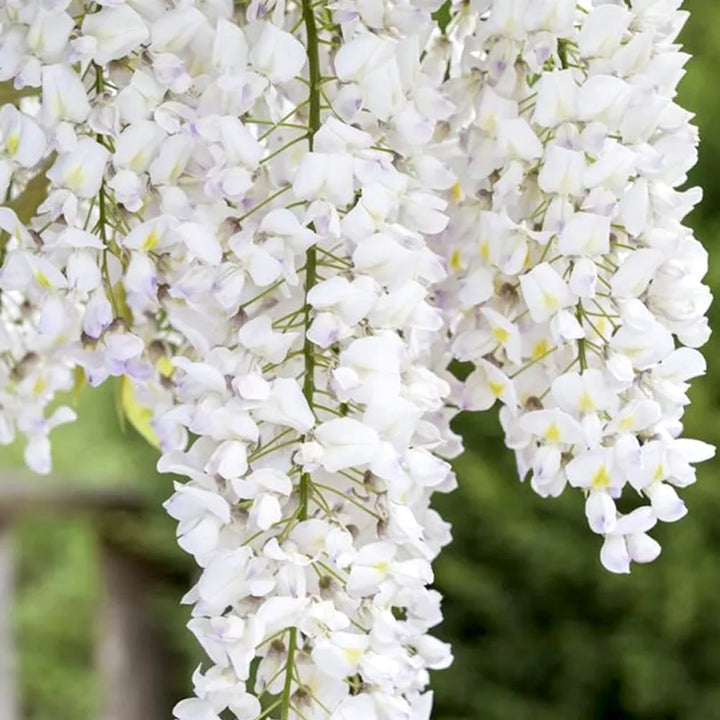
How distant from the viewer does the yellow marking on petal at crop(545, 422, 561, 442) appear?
0.46 meters

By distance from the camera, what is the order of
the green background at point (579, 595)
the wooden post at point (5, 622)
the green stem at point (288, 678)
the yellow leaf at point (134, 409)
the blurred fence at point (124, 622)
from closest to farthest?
the green stem at point (288, 678), the yellow leaf at point (134, 409), the green background at point (579, 595), the wooden post at point (5, 622), the blurred fence at point (124, 622)

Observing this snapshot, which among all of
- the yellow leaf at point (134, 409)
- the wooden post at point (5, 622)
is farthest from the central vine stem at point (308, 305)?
the wooden post at point (5, 622)

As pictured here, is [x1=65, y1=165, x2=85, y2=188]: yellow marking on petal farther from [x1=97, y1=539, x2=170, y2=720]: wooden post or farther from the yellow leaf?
[x1=97, y1=539, x2=170, y2=720]: wooden post

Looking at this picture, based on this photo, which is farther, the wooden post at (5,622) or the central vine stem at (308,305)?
the wooden post at (5,622)

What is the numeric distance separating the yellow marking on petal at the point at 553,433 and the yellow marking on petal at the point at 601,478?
0.02 m

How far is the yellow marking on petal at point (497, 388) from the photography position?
19.4 inches

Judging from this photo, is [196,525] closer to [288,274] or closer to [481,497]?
[288,274]

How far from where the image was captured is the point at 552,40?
1.49ft

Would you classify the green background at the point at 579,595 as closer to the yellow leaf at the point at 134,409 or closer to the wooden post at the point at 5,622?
the wooden post at the point at 5,622

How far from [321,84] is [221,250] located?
0.07 meters

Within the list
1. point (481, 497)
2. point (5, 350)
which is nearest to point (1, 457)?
point (481, 497)

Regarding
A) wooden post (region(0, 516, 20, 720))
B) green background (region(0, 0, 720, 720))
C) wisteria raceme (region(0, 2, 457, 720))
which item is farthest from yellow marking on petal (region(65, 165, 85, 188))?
wooden post (region(0, 516, 20, 720))

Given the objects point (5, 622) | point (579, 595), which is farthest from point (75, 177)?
point (5, 622)

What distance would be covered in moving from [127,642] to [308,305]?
223 cm
